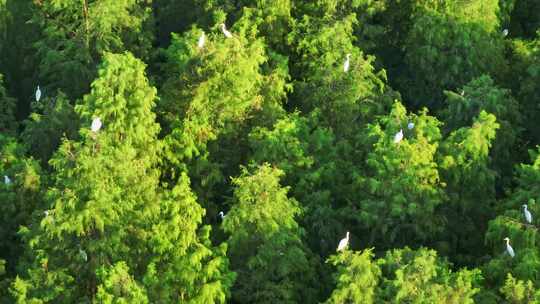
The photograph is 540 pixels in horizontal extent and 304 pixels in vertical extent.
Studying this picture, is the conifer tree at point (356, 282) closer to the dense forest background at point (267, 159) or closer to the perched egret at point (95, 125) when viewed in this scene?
the dense forest background at point (267, 159)

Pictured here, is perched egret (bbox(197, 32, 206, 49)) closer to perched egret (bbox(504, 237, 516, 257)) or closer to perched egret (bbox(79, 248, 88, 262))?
perched egret (bbox(79, 248, 88, 262))

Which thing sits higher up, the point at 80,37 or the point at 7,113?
the point at 80,37

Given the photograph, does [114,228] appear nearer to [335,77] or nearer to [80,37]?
[335,77]

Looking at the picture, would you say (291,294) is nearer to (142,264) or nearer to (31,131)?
(142,264)

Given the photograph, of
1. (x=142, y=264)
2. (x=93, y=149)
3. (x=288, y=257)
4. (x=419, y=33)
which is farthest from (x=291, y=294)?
(x=419, y=33)

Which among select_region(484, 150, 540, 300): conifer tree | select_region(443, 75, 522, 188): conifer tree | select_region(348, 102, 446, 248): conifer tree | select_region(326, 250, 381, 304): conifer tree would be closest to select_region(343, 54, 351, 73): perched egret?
select_region(443, 75, 522, 188): conifer tree

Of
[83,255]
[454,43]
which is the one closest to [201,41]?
[83,255]

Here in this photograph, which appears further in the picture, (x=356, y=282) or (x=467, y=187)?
(x=467, y=187)
